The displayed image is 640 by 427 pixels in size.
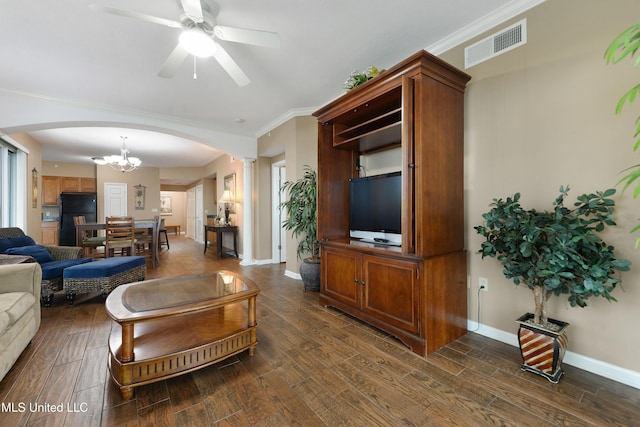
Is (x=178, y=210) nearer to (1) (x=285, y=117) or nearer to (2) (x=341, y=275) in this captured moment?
(1) (x=285, y=117)

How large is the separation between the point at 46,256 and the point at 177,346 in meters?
3.00

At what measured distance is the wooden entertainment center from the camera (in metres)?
2.02

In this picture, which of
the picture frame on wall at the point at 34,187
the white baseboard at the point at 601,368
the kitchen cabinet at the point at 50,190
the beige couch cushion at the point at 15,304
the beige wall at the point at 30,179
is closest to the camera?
the white baseboard at the point at 601,368

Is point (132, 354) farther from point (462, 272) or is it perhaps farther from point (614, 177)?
point (614, 177)

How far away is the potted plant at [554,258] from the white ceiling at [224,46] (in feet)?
5.29

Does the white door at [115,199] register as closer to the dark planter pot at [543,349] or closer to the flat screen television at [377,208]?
the flat screen television at [377,208]

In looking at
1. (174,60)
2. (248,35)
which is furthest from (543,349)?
(174,60)

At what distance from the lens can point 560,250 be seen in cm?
158

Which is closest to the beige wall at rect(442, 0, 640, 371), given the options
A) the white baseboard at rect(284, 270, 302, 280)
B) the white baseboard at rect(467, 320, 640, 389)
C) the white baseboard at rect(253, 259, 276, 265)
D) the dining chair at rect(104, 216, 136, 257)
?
the white baseboard at rect(467, 320, 640, 389)

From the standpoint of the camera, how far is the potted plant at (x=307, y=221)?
3.60 metres

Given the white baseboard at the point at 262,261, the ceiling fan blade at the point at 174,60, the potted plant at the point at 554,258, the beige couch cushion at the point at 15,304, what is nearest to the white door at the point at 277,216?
the white baseboard at the point at 262,261

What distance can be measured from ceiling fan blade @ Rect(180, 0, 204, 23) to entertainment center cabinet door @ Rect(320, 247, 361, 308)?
7.38ft

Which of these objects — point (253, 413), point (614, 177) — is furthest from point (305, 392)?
point (614, 177)

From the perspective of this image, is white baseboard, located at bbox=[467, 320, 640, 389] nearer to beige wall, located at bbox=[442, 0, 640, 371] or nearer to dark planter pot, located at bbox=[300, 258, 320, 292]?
beige wall, located at bbox=[442, 0, 640, 371]
